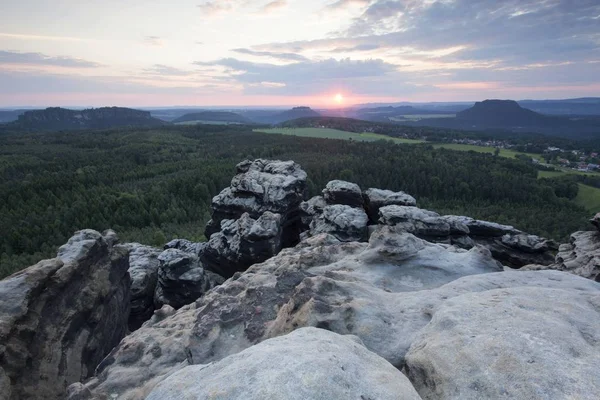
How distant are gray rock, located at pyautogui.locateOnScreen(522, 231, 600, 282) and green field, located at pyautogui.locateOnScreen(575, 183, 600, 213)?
3874 inches

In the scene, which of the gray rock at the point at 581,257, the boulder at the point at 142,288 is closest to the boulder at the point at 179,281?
the boulder at the point at 142,288

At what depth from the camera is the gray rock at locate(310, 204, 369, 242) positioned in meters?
32.0

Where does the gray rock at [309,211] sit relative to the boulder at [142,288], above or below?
above

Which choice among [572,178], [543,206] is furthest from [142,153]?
[572,178]

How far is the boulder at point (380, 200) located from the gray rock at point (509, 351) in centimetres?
2452

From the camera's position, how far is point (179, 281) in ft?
93.5

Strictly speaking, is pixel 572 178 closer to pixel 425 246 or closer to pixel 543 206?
pixel 543 206

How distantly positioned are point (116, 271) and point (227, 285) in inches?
450

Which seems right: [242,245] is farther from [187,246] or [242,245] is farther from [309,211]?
[309,211]

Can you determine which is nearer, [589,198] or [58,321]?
[58,321]

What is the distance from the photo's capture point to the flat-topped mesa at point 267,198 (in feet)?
121

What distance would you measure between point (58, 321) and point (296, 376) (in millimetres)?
16252

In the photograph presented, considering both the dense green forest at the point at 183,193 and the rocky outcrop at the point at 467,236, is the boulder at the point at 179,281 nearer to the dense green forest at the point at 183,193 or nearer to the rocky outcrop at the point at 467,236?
the rocky outcrop at the point at 467,236

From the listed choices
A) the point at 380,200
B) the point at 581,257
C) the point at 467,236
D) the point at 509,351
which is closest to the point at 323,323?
the point at 509,351
